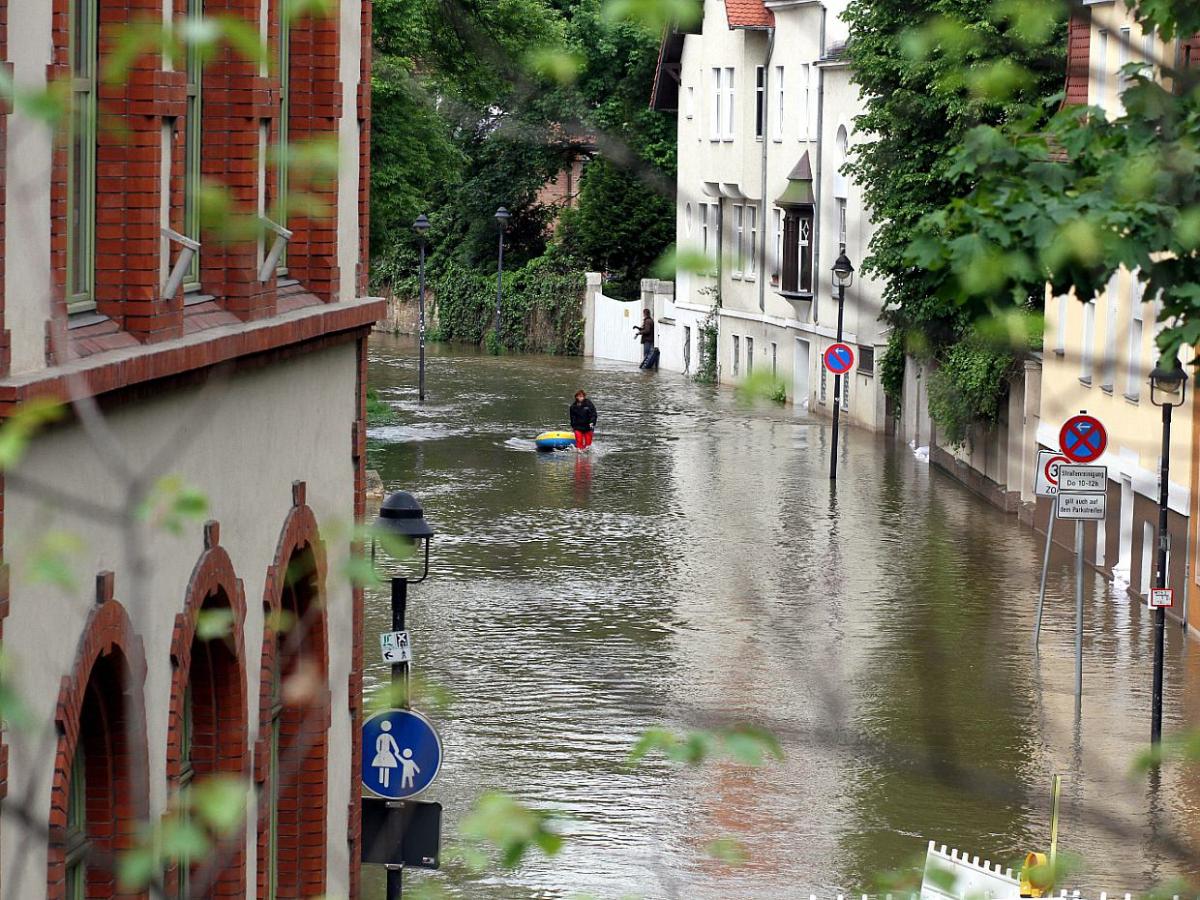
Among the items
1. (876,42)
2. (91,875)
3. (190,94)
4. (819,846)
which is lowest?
(819,846)

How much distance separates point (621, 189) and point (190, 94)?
60.1 metres

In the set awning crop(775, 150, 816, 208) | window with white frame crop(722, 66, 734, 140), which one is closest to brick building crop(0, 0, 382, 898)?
awning crop(775, 150, 816, 208)

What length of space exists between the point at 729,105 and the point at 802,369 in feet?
31.2

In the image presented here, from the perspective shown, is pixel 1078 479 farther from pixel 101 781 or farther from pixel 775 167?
pixel 775 167

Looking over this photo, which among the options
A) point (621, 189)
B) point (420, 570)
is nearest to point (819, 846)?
point (420, 570)

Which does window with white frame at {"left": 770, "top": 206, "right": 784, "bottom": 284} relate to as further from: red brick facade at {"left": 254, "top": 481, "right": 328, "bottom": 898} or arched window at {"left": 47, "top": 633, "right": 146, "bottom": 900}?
arched window at {"left": 47, "top": 633, "right": 146, "bottom": 900}

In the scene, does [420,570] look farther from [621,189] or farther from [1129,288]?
[621,189]

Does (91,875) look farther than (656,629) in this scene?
No

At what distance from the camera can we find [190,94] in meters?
10.2

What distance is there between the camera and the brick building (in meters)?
7.63

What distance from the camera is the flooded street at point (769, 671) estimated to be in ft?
51.7

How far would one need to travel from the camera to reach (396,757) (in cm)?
1172

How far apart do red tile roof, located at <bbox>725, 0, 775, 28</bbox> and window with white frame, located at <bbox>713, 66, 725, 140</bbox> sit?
10.1 ft

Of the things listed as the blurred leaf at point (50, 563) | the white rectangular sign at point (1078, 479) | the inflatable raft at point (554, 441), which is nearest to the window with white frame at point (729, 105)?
the inflatable raft at point (554, 441)
